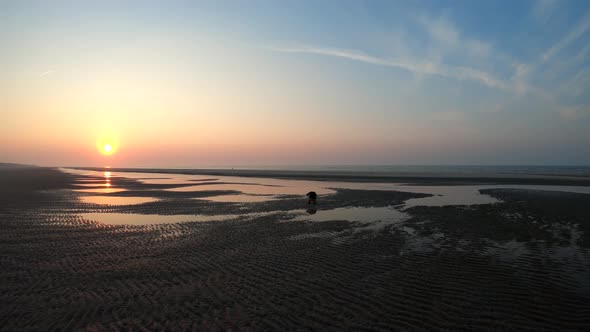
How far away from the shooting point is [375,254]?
13242 millimetres

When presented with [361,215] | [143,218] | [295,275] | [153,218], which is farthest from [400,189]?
[295,275]

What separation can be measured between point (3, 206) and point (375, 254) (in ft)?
88.4

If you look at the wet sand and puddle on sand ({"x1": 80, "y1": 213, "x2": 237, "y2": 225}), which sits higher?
puddle on sand ({"x1": 80, "y1": 213, "x2": 237, "y2": 225})

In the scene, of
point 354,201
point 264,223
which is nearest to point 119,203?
point 264,223

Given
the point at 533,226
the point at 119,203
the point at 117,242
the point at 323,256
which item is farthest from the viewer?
the point at 119,203

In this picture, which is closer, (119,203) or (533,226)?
(533,226)

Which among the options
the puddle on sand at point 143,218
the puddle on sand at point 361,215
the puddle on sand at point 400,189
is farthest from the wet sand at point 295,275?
the puddle on sand at point 400,189

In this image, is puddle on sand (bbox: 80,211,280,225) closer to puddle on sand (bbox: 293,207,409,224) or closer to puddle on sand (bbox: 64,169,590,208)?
puddle on sand (bbox: 293,207,409,224)

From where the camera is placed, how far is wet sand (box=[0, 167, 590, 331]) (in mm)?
7656

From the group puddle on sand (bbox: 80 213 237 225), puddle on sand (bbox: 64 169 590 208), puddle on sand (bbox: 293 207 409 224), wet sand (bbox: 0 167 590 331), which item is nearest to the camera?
wet sand (bbox: 0 167 590 331)

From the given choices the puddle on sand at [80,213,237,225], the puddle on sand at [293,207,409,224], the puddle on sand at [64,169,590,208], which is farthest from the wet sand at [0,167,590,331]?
the puddle on sand at [64,169,590,208]

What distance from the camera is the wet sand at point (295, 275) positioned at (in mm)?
7656

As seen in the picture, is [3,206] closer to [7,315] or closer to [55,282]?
[55,282]

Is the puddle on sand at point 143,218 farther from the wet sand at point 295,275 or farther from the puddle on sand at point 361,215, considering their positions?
the puddle on sand at point 361,215
